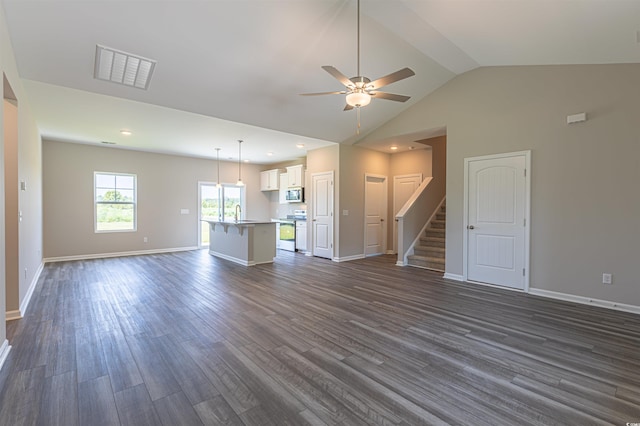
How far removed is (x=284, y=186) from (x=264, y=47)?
230 inches

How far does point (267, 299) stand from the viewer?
13.1 ft

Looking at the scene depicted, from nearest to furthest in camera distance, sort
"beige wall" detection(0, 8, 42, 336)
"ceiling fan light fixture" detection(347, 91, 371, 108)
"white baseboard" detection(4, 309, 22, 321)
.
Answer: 1. "beige wall" detection(0, 8, 42, 336)
2. "ceiling fan light fixture" detection(347, 91, 371, 108)
3. "white baseboard" detection(4, 309, 22, 321)

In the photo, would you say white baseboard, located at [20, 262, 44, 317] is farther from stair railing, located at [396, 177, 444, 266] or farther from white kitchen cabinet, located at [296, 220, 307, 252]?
stair railing, located at [396, 177, 444, 266]

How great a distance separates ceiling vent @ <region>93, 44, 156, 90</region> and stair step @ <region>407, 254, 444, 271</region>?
5.57m

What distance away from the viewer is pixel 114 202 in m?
7.53

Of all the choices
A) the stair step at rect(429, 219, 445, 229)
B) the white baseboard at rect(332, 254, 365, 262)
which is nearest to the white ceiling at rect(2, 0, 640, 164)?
the stair step at rect(429, 219, 445, 229)

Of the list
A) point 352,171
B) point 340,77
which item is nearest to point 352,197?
point 352,171

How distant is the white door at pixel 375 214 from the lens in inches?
297

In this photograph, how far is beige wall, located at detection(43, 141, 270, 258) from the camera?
675 cm

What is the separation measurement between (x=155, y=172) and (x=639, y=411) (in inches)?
365

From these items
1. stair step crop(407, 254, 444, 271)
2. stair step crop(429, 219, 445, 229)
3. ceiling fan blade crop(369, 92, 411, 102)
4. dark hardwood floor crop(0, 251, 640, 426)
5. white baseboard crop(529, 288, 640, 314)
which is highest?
ceiling fan blade crop(369, 92, 411, 102)

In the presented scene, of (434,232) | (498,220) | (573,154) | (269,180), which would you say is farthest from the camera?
(269,180)

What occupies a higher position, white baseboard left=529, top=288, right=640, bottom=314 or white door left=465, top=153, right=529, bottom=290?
white door left=465, top=153, right=529, bottom=290

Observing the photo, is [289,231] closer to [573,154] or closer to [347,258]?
[347,258]
